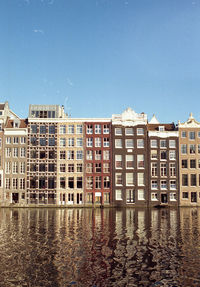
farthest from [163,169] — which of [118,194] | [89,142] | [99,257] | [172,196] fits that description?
[99,257]

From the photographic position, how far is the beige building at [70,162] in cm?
9600

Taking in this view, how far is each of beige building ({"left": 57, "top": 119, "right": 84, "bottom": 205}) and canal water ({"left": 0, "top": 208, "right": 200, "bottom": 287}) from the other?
1951 inches

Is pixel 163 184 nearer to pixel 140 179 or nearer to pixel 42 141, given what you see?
pixel 140 179

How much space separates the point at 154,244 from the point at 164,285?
13.0 metres

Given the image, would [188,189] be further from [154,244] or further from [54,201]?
[154,244]

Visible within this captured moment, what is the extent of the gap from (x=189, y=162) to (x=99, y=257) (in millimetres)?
72304

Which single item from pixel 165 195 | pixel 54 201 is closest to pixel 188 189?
pixel 165 195

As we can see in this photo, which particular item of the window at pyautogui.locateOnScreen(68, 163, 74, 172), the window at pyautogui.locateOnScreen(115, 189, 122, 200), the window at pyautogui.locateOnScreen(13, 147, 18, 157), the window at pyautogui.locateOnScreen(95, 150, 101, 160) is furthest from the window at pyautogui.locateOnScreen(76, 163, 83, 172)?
the window at pyautogui.locateOnScreen(13, 147, 18, 157)

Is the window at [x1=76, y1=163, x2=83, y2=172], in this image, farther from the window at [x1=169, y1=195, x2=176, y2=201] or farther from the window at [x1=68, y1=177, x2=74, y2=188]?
the window at [x1=169, y1=195, x2=176, y2=201]

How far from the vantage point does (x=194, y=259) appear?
29.6 metres

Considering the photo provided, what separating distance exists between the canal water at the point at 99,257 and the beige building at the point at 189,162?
5162 cm

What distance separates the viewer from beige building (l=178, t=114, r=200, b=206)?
315 feet

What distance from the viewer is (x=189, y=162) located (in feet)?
320

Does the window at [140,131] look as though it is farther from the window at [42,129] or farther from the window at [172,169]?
the window at [42,129]
